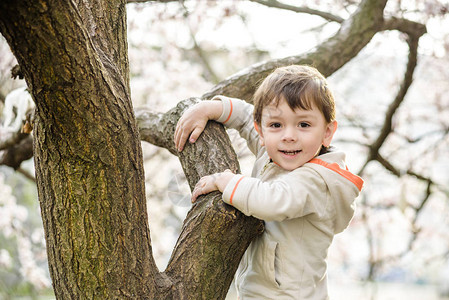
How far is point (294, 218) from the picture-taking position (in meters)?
1.43

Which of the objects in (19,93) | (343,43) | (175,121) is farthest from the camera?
(343,43)

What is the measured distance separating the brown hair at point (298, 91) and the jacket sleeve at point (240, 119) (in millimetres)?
236

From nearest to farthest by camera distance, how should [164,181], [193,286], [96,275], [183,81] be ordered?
[96,275] < [193,286] < [183,81] < [164,181]

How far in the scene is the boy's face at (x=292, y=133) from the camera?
1403mm

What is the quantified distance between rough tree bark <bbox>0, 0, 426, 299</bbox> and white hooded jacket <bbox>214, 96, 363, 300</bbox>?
0.26 ft

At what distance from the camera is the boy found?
1.35 metres

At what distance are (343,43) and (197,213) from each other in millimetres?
1635

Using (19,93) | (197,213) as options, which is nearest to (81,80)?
(197,213)

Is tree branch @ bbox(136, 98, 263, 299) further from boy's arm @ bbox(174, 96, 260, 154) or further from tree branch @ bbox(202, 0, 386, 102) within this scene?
tree branch @ bbox(202, 0, 386, 102)

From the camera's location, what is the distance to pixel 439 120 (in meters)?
6.02

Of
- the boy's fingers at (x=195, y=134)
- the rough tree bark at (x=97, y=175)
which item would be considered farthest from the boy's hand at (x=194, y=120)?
the rough tree bark at (x=97, y=175)

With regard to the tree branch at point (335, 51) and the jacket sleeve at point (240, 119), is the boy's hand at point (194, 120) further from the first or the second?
the tree branch at point (335, 51)

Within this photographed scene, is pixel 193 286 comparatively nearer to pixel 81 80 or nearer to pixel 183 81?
pixel 81 80

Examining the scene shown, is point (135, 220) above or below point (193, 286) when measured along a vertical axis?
above
